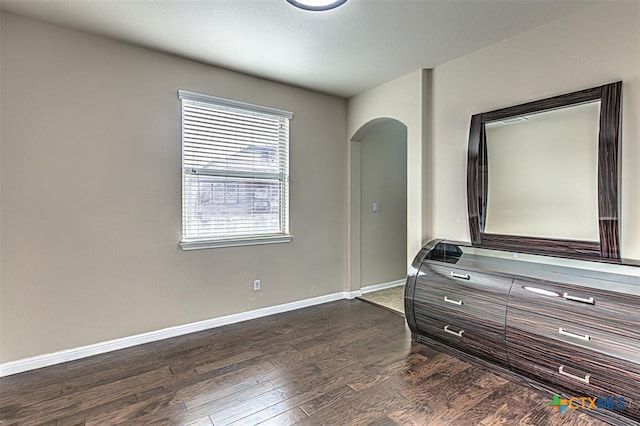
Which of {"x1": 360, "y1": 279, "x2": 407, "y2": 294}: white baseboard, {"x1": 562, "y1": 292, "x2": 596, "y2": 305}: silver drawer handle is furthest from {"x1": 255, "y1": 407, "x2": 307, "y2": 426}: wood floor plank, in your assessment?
{"x1": 360, "y1": 279, "x2": 407, "y2": 294}: white baseboard

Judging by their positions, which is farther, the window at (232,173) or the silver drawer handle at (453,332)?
the window at (232,173)

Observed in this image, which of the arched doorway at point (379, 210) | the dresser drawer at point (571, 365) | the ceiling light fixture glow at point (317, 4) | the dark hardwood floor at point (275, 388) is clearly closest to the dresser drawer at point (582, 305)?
the dresser drawer at point (571, 365)

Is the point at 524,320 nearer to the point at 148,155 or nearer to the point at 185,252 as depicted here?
the point at 185,252

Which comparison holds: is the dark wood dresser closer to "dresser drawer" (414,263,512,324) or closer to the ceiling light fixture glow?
"dresser drawer" (414,263,512,324)

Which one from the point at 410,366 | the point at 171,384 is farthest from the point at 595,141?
the point at 171,384

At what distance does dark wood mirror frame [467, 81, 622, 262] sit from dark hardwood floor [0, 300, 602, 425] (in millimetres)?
1026

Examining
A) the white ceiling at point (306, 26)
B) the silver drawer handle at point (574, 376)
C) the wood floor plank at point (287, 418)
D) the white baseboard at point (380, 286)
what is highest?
the white ceiling at point (306, 26)

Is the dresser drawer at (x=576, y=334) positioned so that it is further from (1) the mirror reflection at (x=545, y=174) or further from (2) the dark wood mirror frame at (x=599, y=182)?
(1) the mirror reflection at (x=545, y=174)

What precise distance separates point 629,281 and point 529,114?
1373 mm

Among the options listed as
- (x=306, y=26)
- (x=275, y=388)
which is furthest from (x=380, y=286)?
(x=306, y=26)

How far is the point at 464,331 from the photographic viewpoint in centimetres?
254

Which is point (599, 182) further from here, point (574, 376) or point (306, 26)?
point (306, 26)

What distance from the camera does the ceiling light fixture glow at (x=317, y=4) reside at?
6.95 feet

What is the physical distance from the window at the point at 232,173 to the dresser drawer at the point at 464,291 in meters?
1.68
